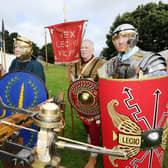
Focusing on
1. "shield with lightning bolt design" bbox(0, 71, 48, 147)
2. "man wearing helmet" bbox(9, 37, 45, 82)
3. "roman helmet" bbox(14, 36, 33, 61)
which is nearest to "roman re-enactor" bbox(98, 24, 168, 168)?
"shield with lightning bolt design" bbox(0, 71, 48, 147)

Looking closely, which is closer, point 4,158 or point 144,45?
point 4,158

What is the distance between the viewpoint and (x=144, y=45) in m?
15.1

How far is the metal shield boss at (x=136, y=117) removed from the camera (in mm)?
1469

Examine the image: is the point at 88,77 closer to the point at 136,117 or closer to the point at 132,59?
the point at 132,59

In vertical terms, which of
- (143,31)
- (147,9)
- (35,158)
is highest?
(147,9)

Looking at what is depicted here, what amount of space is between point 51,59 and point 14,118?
49151 mm

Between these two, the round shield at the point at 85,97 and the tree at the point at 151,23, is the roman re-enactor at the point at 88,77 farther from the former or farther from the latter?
the tree at the point at 151,23

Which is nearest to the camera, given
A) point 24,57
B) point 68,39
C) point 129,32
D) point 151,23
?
point 129,32

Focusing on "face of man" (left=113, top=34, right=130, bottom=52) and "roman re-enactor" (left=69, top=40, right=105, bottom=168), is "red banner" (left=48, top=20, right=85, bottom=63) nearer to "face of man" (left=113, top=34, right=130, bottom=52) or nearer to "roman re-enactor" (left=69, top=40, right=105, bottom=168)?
"roman re-enactor" (left=69, top=40, right=105, bottom=168)

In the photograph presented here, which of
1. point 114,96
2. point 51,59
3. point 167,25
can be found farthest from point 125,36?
Result: point 51,59

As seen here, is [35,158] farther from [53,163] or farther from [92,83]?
[92,83]

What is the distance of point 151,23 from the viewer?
1415 centimetres

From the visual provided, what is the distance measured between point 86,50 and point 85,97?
Answer: 0.67 meters

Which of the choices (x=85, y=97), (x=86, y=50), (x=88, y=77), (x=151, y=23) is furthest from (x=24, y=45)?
(x=151, y=23)
